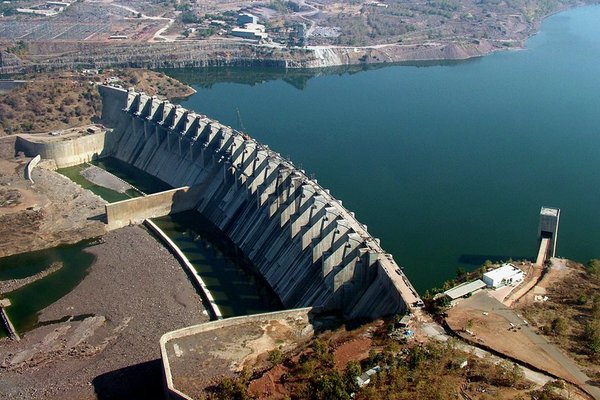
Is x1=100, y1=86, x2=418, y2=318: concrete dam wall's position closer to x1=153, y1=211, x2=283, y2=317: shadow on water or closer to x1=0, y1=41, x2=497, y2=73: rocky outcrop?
x1=153, y1=211, x2=283, y2=317: shadow on water

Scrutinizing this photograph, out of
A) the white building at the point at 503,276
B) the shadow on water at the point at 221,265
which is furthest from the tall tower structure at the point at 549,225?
the shadow on water at the point at 221,265

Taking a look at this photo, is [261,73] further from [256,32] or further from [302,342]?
[302,342]

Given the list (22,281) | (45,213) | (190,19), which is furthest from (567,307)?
(190,19)

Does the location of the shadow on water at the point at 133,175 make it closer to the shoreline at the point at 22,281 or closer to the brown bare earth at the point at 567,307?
the shoreline at the point at 22,281

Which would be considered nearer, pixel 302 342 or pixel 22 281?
pixel 302 342

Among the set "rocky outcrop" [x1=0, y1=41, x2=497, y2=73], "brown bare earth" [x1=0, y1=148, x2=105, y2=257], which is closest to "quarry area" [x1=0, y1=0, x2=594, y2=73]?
"rocky outcrop" [x1=0, y1=41, x2=497, y2=73]

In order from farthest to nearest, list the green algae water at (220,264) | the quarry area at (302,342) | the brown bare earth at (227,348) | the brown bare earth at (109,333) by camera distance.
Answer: the green algae water at (220,264) → the brown bare earth at (109,333) → the brown bare earth at (227,348) → the quarry area at (302,342)
